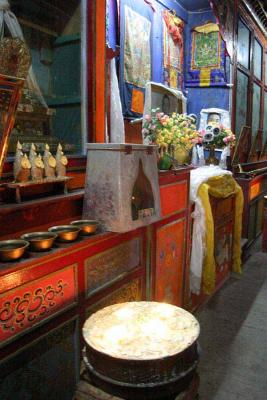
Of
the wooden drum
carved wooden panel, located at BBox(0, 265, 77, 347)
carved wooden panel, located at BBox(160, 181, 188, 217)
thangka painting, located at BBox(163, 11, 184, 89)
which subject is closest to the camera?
A: the wooden drum

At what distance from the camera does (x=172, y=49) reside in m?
6.95

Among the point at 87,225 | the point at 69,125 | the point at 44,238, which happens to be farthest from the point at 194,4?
the point at 44,238

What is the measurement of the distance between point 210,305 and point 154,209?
2506 mm

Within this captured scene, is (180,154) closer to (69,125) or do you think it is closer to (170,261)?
(170,261)

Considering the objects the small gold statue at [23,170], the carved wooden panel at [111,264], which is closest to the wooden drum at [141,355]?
the carved wooden panel at [111,264]

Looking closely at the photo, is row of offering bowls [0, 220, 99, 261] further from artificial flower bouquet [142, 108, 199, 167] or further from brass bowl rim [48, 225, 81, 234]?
artificial flower bouquet [142, 108, 199, 167]

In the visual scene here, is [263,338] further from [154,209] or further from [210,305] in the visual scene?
[154,209]

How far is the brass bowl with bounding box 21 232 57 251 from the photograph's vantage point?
2.12 m

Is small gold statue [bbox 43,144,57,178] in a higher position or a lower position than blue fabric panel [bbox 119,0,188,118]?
lower

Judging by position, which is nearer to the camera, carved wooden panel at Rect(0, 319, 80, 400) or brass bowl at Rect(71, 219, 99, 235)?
carved wooden panel at Rect(0, 319, 80, 400)

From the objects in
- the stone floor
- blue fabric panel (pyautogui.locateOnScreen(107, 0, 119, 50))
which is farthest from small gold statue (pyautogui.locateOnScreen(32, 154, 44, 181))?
blue fabric panel (pyautogui.locateOnScreen(107, 0, 119, 50))

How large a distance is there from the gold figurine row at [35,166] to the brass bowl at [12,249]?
1.54 ft

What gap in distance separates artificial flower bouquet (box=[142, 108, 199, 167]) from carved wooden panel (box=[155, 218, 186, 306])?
810 millimetres

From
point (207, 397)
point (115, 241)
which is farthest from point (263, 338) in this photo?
point (115, 241)
